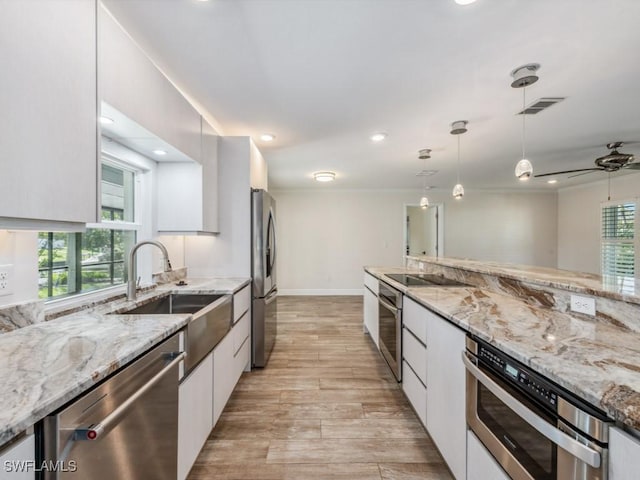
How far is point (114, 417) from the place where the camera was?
0.85 meters

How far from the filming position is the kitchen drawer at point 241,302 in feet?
7.47

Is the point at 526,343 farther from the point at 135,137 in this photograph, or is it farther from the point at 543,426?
the point at 135,137

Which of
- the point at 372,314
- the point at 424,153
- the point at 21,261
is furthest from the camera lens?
the point at 424,153

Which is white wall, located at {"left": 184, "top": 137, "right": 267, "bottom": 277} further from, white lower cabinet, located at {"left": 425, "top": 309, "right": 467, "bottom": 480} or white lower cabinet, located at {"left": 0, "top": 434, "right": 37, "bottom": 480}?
white lower cabinet, located at {"left": 0, "top": 434, "right": 37, "bottom": 480}

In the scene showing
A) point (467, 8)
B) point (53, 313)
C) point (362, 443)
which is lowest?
point (362, 443)

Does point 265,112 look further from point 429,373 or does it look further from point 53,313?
point 429,373

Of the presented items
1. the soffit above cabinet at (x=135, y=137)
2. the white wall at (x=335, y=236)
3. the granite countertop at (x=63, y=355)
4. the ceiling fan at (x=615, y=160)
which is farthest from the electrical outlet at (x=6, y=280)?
the white wall at (x=335, y=236)

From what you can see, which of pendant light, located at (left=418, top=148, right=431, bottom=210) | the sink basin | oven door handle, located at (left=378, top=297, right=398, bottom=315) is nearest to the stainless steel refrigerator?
the sink basin

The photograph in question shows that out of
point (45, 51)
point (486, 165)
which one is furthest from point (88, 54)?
point (486, 165)

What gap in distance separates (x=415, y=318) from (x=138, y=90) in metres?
2.13

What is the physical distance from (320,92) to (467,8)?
1104 millimetres

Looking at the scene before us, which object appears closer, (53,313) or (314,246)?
(53,313)

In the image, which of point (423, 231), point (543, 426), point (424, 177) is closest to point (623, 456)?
point (543, 426)

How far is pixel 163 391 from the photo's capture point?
116cm
